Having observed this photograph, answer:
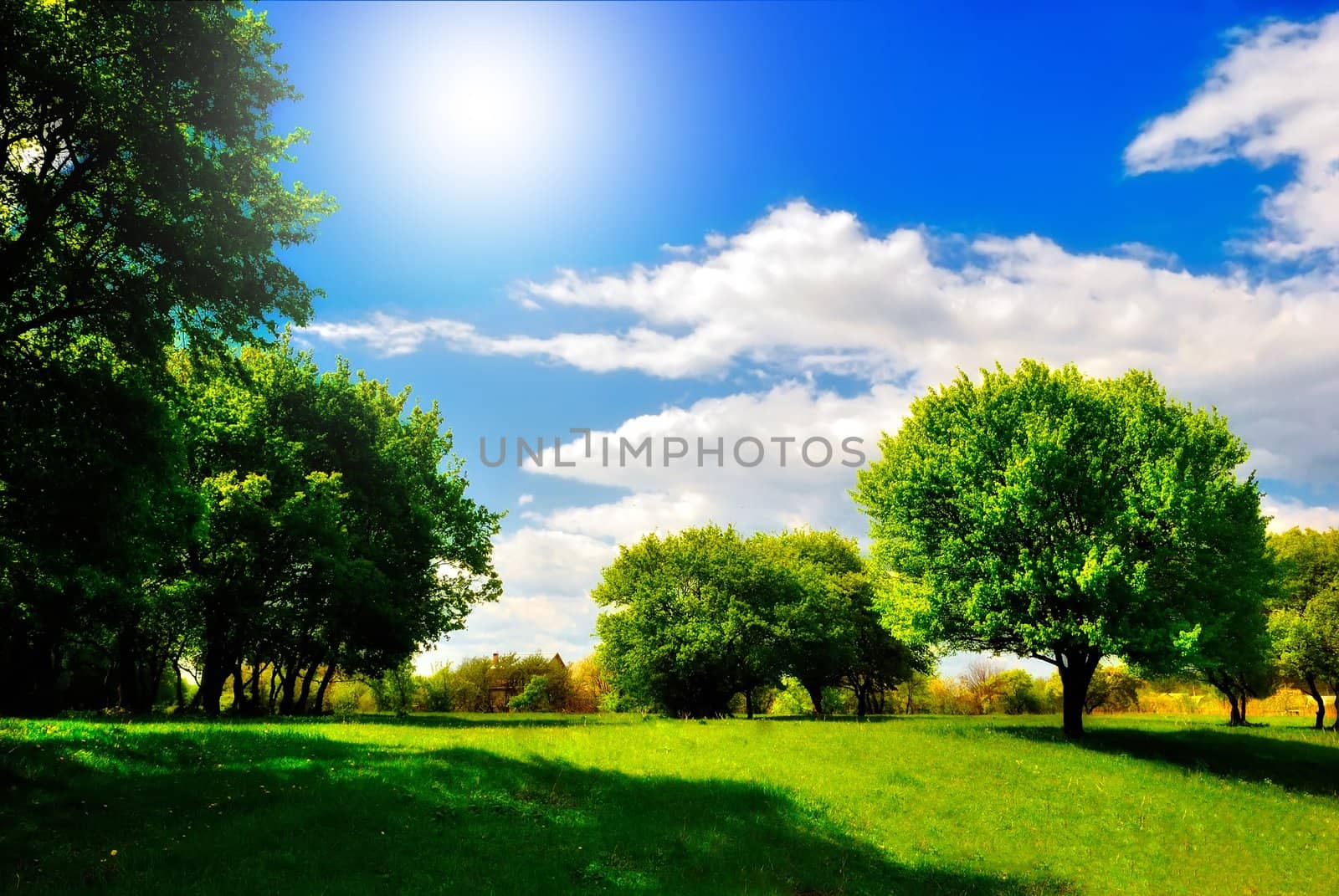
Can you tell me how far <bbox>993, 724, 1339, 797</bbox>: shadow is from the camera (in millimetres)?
Answer: 30969

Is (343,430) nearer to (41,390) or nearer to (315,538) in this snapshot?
(315,538)

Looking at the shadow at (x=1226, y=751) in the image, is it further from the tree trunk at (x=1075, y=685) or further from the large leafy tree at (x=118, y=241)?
the large leafy tree at (x=118, y=241)

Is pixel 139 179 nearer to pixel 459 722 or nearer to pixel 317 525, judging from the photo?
pixel 317 525

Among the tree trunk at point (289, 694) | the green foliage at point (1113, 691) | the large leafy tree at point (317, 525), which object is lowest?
the green foliage at point (1113, 691)

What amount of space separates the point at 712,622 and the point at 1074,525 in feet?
90.5

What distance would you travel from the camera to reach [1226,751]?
35.1 meters

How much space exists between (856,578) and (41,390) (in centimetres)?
6049

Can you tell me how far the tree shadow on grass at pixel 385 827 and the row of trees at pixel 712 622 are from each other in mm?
32115

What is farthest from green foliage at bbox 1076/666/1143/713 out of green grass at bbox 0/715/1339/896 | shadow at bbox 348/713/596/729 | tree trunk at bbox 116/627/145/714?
tree trunk at bbox 116/627/145/714

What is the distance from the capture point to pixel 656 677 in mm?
54031

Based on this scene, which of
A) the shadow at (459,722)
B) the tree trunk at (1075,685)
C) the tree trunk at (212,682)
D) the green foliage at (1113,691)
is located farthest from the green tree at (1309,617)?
the tree trunk at (212,682)

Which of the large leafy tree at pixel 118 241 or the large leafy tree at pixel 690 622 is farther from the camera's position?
the large leafy tree at pixel 690 622

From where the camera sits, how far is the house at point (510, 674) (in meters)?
90.2

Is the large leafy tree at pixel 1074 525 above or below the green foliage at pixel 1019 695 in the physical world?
above
